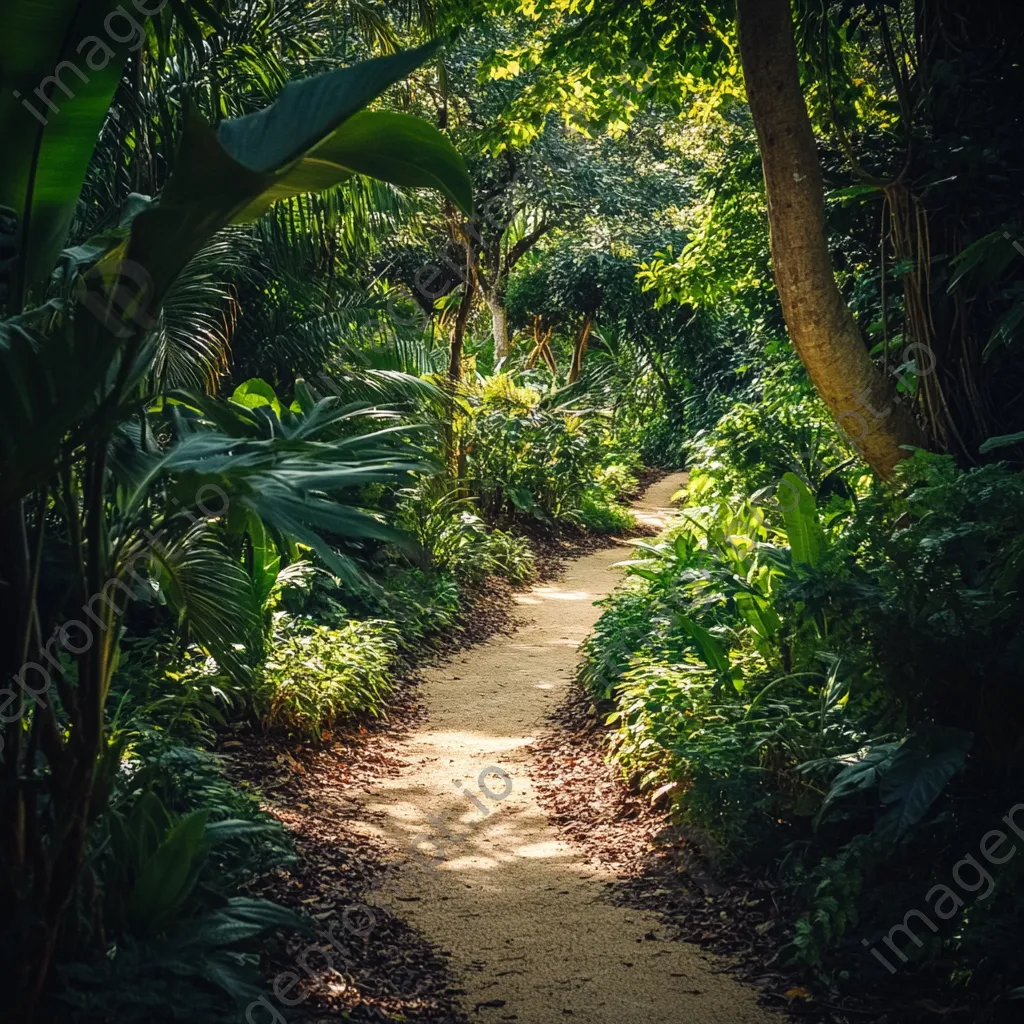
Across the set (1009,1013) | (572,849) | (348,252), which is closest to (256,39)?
(348,252)

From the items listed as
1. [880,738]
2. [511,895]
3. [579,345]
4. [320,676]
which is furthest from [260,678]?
[579,345]

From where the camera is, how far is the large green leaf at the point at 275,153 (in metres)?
1.98

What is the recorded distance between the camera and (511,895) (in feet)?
14.8

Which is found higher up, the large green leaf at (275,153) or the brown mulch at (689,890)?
the large green leaf at (275,153)

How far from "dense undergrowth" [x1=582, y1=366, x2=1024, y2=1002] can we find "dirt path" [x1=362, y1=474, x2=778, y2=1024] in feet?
1.64

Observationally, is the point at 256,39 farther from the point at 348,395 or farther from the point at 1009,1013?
the point at 1009,1013

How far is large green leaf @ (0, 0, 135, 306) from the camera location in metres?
2.61

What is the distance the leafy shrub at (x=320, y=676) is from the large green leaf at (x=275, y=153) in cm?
423

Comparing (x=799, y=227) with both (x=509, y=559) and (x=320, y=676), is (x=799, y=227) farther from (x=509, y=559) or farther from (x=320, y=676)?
(x=509, y=559)

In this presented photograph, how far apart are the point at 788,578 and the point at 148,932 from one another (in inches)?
109

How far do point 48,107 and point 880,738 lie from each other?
3591 millimetres

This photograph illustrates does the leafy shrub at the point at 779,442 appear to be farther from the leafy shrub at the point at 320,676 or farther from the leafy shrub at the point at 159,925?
the leafy shrub at the point at 159,925

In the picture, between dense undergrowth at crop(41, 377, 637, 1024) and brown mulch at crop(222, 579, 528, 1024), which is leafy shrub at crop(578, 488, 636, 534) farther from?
brown mulch at crop(222, 579, 528, 1024)

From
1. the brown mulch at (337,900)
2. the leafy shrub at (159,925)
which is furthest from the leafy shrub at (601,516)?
the leafy shrub at (159,925)
